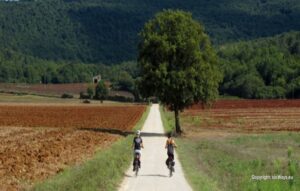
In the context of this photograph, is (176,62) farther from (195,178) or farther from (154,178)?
(195,178)

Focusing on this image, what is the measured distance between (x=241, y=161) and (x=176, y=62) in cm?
2741

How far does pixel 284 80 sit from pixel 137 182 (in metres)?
164

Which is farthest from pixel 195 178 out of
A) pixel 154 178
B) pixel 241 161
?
pixel 241 161

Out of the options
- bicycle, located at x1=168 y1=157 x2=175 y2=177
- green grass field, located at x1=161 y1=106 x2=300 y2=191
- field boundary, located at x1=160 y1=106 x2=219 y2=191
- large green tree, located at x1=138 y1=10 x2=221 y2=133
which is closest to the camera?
field boundary, located at x1=160 y1=106 x2=219 y2=191

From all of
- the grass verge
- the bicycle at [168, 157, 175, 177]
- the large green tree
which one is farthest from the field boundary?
the large green tree

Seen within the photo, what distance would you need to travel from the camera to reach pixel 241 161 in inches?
1448

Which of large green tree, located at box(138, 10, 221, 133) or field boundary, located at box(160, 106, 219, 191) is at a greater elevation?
large green tree, located at box(138, 10, 221, 133)

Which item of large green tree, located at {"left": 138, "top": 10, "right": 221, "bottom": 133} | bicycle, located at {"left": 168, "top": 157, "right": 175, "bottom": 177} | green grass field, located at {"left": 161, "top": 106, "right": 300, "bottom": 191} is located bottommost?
green grass field, located at {"left": 161, "top": 106, "right": 300, "bottom": 191}

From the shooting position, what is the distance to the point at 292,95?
17925cm

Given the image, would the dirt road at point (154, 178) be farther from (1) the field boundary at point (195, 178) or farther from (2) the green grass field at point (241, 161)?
(2) the green grass field at point (241, 161)

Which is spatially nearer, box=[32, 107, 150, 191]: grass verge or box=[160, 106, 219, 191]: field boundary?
box=[32, 107, 150, 191]: grass verge

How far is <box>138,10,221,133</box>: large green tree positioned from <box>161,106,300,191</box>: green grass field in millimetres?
5126

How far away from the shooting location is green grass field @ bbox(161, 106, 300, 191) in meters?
27.1

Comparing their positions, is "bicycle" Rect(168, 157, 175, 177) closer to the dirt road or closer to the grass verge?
the dirt road
